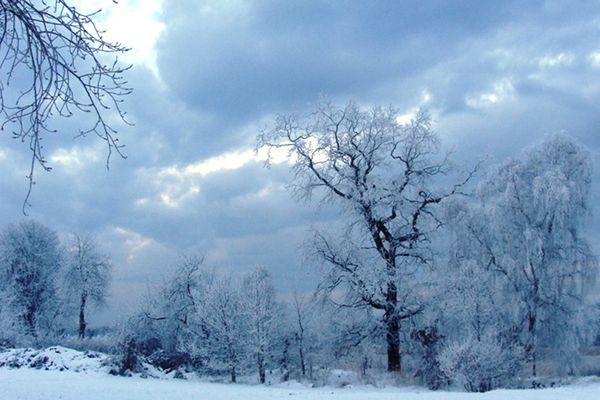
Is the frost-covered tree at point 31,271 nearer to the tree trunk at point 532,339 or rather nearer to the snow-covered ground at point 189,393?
the snow-covered ground at point 189,393

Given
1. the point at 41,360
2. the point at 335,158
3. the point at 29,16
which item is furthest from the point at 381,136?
the point at 29,16

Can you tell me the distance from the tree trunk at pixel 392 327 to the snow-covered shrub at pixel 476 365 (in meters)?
4.78

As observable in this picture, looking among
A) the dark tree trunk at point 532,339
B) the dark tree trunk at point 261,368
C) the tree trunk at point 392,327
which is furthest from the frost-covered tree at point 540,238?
the dark tree trunk at point 261,368

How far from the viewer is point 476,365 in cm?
1919

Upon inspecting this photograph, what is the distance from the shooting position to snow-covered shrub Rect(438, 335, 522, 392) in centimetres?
1920

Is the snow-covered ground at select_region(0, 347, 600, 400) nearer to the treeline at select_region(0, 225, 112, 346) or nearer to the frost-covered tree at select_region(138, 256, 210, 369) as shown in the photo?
the frost-covered tree at select_region(138, 256, 210, 369)

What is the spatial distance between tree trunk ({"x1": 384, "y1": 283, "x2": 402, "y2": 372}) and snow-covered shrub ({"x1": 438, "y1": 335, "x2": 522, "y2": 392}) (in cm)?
478

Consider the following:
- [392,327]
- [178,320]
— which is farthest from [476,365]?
[178,320]

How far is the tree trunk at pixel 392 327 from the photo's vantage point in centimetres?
2494

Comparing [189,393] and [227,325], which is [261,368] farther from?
[189,393]

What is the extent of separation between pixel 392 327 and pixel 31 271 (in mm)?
29793

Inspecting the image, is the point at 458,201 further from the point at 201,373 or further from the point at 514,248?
the point at 201,373

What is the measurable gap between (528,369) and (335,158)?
38.9 feet

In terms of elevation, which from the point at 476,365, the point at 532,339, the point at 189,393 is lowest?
the point at 189,393
